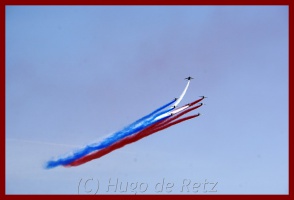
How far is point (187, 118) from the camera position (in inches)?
1534

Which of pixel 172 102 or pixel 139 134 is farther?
pixel 172 102

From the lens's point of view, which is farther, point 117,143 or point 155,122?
point 155,122

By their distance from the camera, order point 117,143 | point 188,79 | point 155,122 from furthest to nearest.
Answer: point 188,79 → point 155,122 → point 117,143

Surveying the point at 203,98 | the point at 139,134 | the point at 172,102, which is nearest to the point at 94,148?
the point at 139,134

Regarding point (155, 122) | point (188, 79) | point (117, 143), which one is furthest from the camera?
point (188, 79)

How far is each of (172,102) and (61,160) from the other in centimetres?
1445

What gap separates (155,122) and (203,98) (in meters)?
6.69

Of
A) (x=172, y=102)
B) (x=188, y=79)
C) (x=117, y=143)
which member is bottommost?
(x=117, y=143)

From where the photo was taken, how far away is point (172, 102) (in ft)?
127

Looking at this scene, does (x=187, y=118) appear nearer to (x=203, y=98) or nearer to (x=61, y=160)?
(x=203, y=98)

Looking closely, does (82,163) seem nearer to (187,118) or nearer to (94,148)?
(94,148)

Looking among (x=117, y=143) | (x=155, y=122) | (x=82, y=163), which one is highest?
(x=155, y=122)

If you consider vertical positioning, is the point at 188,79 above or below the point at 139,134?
above

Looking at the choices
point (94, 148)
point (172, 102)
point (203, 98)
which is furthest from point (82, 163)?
point (203, 98)
